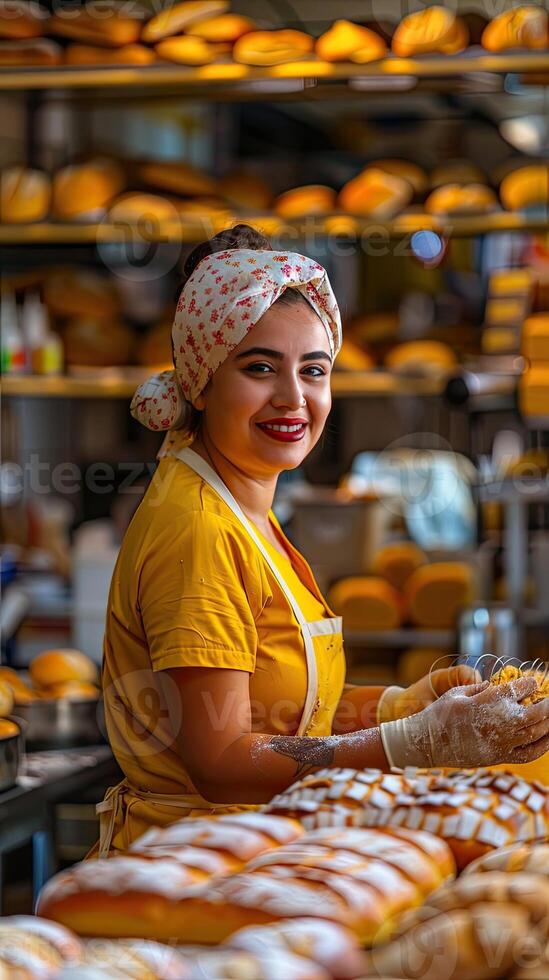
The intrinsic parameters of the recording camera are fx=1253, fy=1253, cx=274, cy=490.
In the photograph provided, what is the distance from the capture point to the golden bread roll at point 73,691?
1.85 metres

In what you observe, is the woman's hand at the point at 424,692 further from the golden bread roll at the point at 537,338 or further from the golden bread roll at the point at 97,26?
the golden bread roll at the point at 97,26

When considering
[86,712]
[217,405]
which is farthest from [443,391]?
[217,405]

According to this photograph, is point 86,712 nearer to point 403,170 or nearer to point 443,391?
point 443,391

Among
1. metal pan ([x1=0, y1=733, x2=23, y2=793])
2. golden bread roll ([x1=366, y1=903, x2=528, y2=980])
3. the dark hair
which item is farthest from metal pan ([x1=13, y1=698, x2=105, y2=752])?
golden bread roll ([x1=366, y1=903, x2=528, y2=980])

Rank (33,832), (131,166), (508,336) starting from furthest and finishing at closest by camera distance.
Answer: (131,166) → (508,336) → (33,832)

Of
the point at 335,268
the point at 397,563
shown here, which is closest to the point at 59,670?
the point at 335,268

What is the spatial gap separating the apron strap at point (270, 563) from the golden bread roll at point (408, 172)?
229 centimetres

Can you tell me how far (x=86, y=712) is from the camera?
1.83 metres

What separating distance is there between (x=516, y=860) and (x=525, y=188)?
2457mm

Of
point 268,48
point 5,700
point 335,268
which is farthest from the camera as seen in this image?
point 268,48

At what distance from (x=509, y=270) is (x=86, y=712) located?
1.78 metres

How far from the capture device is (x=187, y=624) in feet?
3.08

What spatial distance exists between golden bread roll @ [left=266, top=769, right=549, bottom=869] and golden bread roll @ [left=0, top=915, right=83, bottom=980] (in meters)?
0.21

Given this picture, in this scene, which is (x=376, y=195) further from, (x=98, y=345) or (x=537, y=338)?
Answer: (x=98, y=345)
